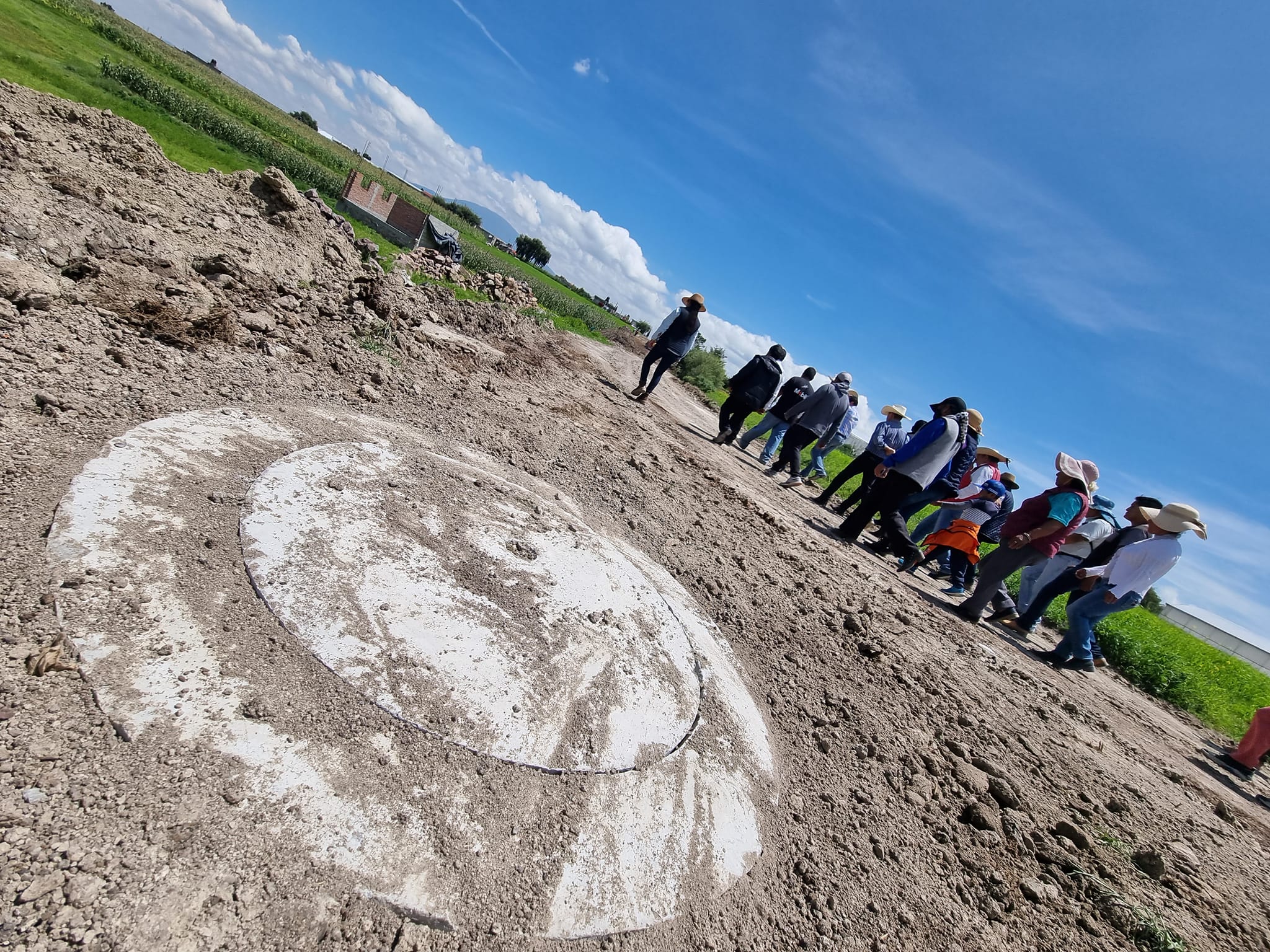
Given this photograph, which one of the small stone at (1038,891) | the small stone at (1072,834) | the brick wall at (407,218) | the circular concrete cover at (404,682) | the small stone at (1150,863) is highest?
the brick wall at (407,218)

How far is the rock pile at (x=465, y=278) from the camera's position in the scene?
12.0 m

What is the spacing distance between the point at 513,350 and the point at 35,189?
199 inches

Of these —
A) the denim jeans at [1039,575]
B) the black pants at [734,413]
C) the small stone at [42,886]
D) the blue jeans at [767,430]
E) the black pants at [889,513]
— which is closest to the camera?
the small stone at [42,886]

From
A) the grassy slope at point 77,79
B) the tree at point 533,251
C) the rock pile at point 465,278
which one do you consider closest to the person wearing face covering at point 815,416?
the rock pile at point 465,278

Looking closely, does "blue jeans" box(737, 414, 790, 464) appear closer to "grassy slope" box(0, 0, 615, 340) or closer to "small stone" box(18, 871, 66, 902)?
"grassy slope" box(0, 0, 615, 340)

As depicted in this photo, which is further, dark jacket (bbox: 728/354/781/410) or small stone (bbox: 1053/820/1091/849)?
dark jacket (bbox: 728/354/781/410)

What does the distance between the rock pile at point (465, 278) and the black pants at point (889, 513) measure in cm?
901

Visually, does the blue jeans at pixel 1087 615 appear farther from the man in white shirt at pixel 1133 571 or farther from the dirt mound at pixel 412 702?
the dirt mound at pixel 412 702

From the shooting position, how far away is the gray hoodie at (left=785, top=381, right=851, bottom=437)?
8211 millimetres

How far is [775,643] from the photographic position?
409cm

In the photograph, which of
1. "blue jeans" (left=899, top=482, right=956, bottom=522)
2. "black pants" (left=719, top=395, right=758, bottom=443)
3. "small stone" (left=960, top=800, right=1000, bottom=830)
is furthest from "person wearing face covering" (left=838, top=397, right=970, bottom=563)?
"small stone" (left=960, top=800, right=1000, bottom=830)

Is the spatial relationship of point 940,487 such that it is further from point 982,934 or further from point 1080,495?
point 982,934

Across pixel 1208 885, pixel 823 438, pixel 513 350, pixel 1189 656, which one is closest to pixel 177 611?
pixel 1208 885

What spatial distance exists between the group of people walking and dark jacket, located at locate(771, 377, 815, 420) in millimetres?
16
